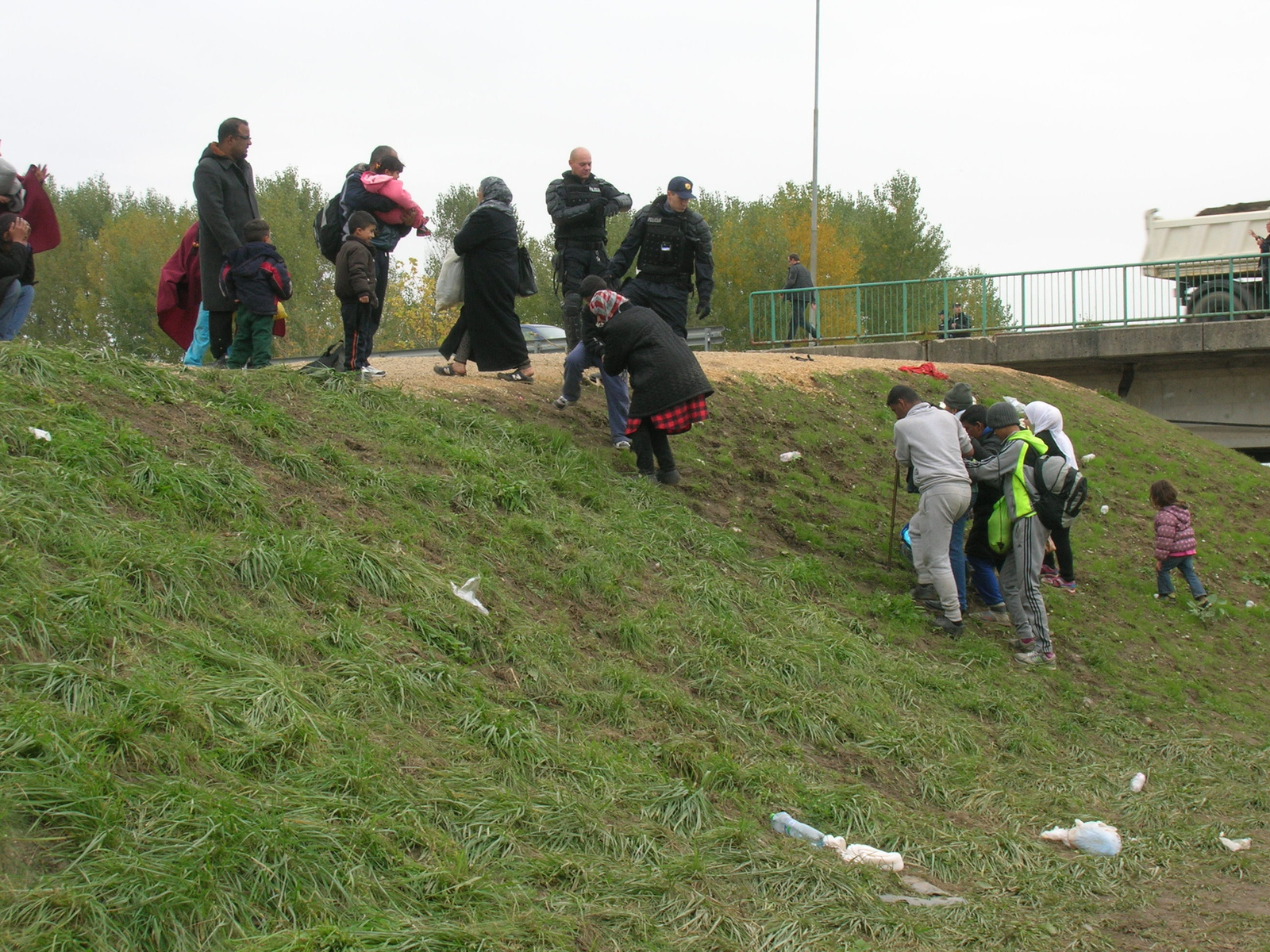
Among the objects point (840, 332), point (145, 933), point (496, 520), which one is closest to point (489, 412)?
point (496, 520)

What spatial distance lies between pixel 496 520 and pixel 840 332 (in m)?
15.1

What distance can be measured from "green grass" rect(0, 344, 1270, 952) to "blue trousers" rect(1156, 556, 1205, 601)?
1.25 meters

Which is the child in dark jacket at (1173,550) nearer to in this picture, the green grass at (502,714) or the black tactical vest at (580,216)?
the green grass at (502,714)

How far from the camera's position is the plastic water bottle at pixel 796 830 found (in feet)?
16.9

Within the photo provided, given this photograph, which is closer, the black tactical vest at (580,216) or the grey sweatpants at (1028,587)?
the grey sweatpants at (1028,587)

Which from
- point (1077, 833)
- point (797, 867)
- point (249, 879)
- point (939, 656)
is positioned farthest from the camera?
point (939, 656)

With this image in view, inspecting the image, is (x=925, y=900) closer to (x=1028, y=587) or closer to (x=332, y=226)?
(x=1028, y=587)

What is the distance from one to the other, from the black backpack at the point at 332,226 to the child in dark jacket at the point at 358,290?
29 cm

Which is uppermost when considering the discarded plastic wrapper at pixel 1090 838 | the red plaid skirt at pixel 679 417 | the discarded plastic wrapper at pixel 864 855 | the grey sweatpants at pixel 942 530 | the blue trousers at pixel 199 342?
the blue trousers at pixel 199 342

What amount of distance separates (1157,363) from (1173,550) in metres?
9.78

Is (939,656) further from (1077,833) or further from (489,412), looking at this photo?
(489,412)

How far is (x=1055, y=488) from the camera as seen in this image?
877cm

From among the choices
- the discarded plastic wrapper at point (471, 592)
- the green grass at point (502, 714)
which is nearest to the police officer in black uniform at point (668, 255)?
the green grass at point (502, 714)

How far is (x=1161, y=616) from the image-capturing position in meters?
10.6
